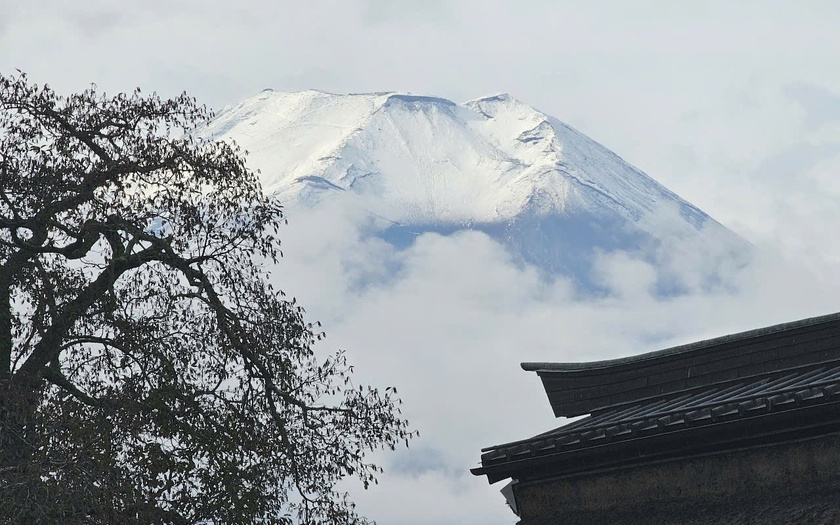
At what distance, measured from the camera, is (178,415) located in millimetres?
14391

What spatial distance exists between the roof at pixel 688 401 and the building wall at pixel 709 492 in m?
0.14

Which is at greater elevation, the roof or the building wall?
the roof

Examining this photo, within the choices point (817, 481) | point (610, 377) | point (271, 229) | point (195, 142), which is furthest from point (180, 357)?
point (817, 481)

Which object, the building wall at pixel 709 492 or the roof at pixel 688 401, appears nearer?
the building wall at pixel 709 492

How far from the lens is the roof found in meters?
9.26

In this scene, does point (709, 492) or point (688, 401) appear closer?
point (709, 492)

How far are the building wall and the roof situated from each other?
0.14 meters

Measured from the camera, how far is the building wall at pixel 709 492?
29.8 ft

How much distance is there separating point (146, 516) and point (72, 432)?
4.46 ft

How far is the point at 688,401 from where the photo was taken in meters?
11.7

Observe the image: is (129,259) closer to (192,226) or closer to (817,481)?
(192,226)

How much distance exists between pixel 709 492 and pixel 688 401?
1962 millimetres

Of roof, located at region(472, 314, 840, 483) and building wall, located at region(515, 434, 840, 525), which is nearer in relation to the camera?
building wall, located at region(515, 434, 840, 525)

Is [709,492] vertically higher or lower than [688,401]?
lower
